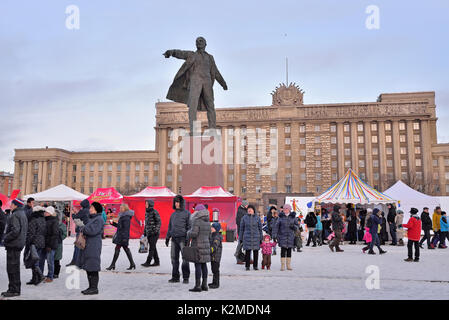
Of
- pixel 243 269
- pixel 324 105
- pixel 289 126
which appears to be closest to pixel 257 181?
pixel 289 126

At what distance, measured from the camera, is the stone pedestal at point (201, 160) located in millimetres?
14688

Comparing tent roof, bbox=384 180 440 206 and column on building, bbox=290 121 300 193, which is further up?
column on building, bbox=290 121 300 193

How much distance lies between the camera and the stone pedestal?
14.7 m

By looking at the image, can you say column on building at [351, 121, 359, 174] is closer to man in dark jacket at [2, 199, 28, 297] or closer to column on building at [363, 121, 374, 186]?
column on building at [363, 121, 374, 186]

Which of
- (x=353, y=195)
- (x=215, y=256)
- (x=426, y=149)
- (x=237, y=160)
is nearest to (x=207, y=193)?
(x=353, y=195)

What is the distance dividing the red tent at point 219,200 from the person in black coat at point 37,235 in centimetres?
895

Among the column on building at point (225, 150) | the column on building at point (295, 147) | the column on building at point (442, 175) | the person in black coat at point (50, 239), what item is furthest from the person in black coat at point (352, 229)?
the column on building at point (442, 175)

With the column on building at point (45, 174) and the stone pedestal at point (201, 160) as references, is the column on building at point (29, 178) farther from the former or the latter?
the stone pedestal at point (201, 160)

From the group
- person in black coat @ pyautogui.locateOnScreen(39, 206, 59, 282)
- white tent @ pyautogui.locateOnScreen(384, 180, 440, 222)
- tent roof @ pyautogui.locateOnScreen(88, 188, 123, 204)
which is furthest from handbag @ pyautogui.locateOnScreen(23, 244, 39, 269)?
white tent @ pyautogui.locateOnScreen(384, 180, 440, 222)

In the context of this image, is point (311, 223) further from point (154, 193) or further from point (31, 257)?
point (31, 257)

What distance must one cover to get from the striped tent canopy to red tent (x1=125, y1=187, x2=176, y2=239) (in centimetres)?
751

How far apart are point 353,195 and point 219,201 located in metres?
7.09

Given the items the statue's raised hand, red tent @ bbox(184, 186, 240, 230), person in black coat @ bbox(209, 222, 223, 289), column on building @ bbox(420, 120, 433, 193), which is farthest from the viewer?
column on building @ bbox(420, 120, 433, 193)
